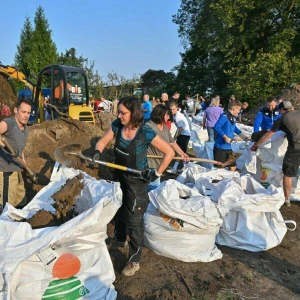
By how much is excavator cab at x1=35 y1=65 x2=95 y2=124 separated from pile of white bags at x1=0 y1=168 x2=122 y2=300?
5.77 metres

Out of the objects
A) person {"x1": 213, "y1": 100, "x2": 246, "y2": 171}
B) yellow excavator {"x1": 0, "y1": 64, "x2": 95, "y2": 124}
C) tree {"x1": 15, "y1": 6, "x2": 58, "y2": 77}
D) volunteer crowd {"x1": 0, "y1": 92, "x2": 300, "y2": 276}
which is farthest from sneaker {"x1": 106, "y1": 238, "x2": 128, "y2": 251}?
tree {"x1": 15, "y1": 6, "x2": 58, "y2": 77}

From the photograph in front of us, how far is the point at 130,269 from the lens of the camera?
3023 millimetres

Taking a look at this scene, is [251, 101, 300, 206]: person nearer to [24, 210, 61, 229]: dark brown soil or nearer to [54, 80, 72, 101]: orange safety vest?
[24, 210, 61, 229]: dark brown soil

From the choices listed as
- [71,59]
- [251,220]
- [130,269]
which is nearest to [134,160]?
[130,269]

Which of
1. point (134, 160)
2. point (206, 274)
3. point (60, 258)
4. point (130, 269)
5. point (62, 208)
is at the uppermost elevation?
point (134, 160)

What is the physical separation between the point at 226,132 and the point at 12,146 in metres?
3.03

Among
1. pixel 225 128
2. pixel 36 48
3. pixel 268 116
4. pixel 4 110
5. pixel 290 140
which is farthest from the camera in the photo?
pixel 36 48

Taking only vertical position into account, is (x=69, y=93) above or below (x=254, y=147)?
above

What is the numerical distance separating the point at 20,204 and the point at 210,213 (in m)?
2.26

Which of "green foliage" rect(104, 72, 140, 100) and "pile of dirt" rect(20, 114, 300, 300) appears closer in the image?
"pile of dirt" rect(20, 114, 300, 300)

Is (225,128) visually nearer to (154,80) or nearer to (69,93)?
(69,93)

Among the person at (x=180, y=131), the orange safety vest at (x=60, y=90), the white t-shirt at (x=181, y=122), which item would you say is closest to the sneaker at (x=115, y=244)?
the person at (x=180, y=131)

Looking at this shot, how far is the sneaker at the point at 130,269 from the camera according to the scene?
3.00 metres

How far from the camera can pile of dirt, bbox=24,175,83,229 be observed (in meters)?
2.78
